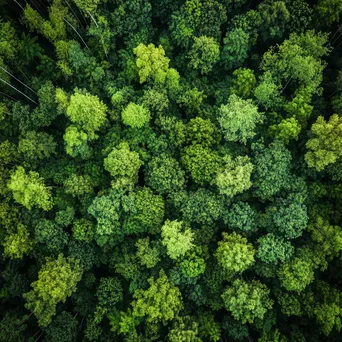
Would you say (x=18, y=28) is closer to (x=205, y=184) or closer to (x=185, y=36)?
(x=185, y=36)

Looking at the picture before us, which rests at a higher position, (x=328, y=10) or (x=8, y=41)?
(x=328, y=10)

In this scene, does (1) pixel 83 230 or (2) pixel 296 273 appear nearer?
(2) pixel 296 273

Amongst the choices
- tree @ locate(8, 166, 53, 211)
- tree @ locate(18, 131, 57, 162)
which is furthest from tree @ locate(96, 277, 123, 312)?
tree @ locate(18, 131, 57, 162)

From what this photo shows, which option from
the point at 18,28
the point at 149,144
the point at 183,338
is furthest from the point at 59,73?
the point at 183,338

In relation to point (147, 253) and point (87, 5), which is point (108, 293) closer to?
point (147, 253)

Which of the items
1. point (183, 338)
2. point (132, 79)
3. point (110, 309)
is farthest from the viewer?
point (132, 79)

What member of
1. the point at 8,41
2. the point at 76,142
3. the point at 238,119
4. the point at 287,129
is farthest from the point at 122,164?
the point at 8,41

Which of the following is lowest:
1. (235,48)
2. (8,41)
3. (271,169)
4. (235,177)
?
(235,177)
